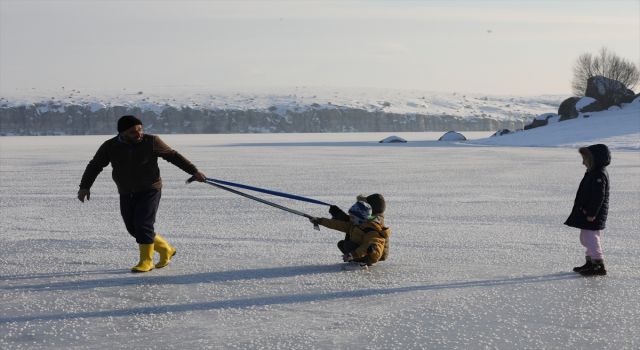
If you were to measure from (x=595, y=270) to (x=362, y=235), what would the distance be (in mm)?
1894

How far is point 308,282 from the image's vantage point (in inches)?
227

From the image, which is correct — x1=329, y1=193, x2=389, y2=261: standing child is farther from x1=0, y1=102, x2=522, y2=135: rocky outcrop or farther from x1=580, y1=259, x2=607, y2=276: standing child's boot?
x1=0, y1=102, x2=522, y2=135: rocky outcrop

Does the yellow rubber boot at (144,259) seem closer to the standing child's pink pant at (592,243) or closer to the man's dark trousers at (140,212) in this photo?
the man's dark trousers at (140,212)

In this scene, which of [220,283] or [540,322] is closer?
[540,322]

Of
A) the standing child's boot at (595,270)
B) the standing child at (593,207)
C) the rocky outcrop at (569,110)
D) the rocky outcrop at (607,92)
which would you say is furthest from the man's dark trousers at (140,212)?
the rocky outcrop at (607,92)

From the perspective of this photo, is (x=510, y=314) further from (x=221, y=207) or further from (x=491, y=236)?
(x=221, y=207)

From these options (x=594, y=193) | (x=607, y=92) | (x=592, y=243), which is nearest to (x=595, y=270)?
(x=592, y=243)

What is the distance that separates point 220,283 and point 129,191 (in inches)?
44.9

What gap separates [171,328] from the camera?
4.43 meters

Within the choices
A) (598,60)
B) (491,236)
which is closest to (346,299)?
(491,236)

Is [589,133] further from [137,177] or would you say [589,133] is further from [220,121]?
[220,121]

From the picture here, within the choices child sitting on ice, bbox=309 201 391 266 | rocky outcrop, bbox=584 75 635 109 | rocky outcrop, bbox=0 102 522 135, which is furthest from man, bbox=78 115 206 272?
rocky outcrop, bbox=0 102 522 135

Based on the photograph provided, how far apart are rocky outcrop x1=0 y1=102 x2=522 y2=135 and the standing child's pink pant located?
10014cm

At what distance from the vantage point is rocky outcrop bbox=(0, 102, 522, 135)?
108m
